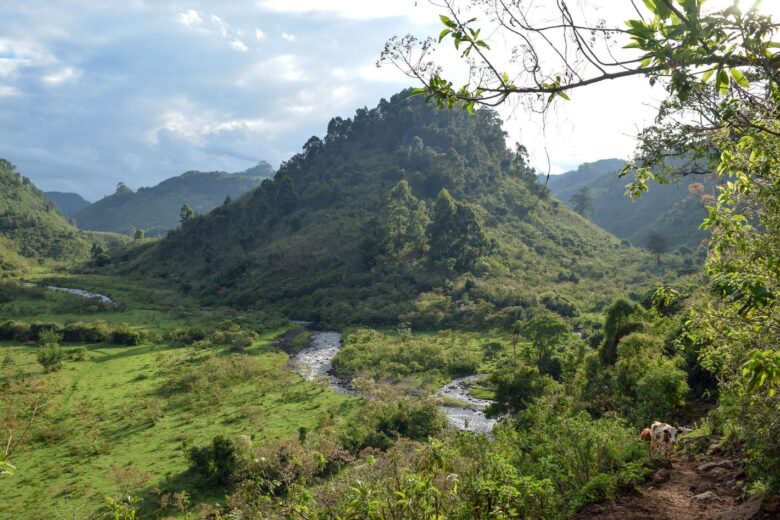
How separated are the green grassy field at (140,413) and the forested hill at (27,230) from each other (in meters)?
68.1

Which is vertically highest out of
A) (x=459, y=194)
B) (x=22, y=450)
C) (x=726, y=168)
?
(x=459, y=194)

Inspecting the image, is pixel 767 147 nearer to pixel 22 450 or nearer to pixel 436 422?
pixel 436 422

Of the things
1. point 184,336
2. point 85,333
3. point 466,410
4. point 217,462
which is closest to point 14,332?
point 85,333

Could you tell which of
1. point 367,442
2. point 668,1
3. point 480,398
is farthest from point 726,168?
point 480,398

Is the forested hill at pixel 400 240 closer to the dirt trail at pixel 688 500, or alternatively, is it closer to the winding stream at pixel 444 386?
the winding stream at pixel 444 386

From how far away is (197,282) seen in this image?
77938mm

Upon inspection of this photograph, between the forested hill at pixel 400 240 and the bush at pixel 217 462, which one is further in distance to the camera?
the forested hill at pixel 400 240

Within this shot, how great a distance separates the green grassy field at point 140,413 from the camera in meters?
18.1

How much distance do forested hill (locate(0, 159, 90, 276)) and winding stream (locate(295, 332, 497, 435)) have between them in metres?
71.6

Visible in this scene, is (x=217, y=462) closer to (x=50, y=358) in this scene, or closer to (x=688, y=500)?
(x=688, y=500)

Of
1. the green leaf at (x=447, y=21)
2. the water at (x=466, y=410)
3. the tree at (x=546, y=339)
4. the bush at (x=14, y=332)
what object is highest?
the green leaf at (x=447, y=21)

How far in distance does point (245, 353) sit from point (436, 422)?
846 inches

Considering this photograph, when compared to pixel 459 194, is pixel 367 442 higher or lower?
lower

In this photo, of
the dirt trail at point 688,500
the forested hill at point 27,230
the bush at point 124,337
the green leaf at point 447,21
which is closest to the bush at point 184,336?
the bush at point 124,337
